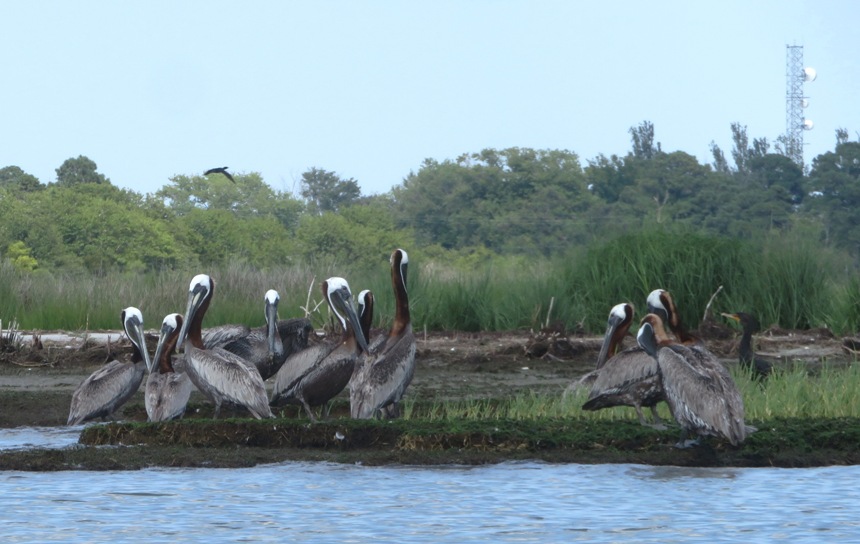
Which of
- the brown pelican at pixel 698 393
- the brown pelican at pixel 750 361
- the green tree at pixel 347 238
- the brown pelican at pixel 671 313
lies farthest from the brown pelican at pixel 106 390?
the green tree at pixel 347 238

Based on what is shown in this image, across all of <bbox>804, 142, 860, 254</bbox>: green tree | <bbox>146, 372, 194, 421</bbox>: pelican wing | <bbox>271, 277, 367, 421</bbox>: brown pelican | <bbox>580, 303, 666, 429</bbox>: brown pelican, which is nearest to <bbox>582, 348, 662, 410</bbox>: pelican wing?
<bbox>580, 303, 666, 429</bbox>: brown pelican

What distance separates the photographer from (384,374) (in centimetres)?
1038

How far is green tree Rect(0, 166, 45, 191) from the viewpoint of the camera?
47656 mm

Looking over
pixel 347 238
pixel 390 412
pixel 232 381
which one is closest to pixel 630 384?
pixel 390 412

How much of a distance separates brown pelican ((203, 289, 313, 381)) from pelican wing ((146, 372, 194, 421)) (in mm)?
1278

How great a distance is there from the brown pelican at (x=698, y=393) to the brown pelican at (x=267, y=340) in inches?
143

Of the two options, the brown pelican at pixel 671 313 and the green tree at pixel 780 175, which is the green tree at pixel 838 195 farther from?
the brown pelican at pixel 671 313

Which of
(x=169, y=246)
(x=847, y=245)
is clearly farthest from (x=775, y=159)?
(x=169, y=246)

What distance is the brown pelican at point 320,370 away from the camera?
10.9 metres

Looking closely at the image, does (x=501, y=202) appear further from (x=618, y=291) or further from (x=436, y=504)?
(x=436, y=504)

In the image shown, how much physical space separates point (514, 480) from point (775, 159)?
158 feet

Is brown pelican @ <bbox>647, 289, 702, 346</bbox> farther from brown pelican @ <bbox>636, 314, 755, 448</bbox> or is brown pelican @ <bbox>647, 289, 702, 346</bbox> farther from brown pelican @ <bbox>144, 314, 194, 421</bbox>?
brown pelican @ <bbox>144, 314, 194, 421</bbox>

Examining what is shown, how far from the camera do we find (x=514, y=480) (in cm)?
888

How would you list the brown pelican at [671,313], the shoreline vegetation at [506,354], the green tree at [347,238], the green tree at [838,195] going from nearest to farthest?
the shoreline vegetation at [506,354] → the brown pelican at [671,313] → the green tree at [347,238] → the green tree at [838,195]
